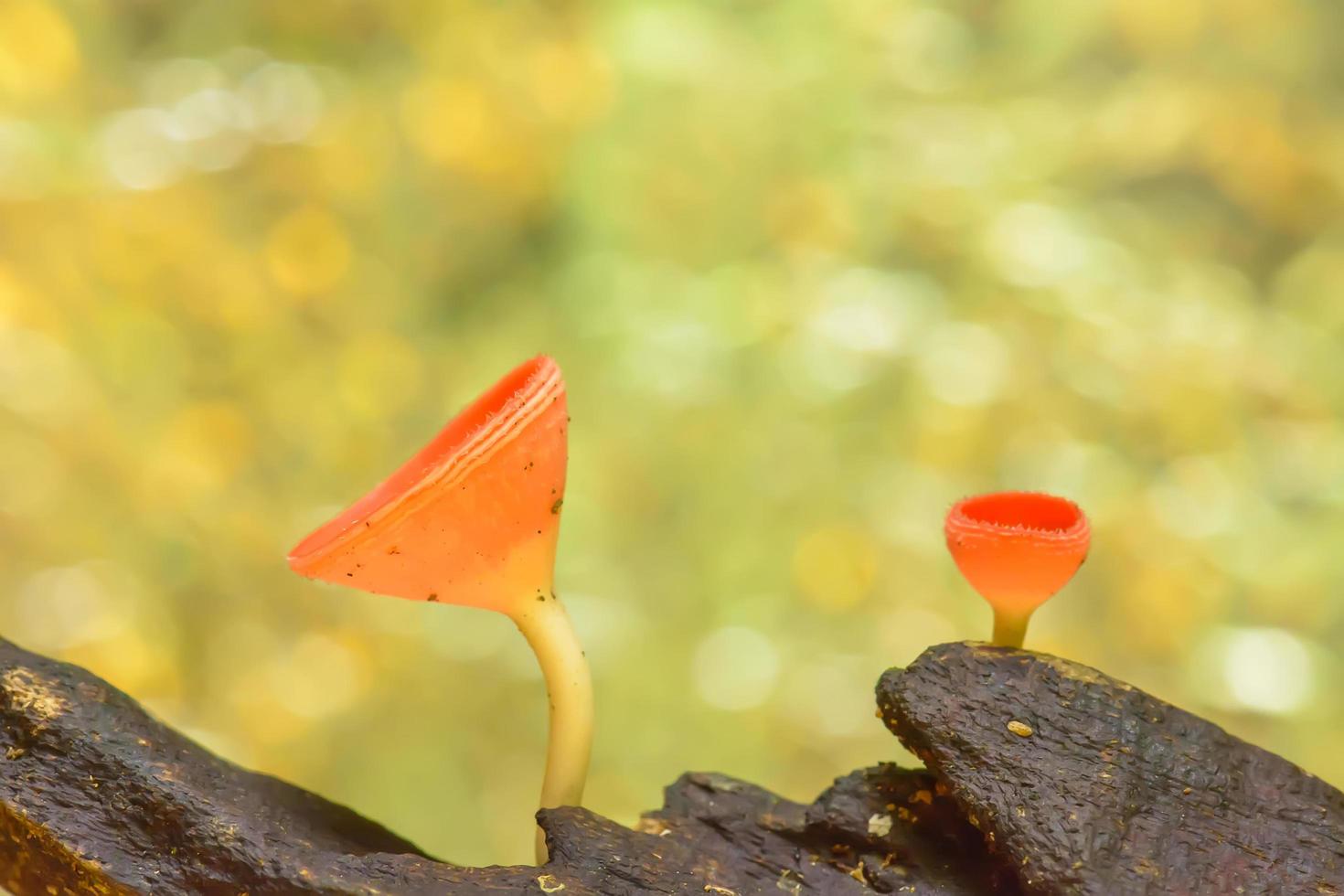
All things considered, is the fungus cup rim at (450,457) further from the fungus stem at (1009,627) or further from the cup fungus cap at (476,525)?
the fungus stem at (1009,627)

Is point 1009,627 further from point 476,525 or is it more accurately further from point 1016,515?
point 476,525

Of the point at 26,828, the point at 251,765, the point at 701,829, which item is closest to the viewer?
the point at 26,828

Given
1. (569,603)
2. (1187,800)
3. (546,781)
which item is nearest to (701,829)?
(546,781)

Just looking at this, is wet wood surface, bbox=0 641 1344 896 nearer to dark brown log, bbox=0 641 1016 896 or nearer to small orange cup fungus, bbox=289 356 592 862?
dark brown log, bbox=0 641 1016 896

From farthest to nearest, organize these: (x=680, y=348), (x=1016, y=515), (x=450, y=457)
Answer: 1. (x=680, y=348)
2. (x=1016, y=515)
3. (x=450, y=457)

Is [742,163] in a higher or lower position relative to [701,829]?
higher

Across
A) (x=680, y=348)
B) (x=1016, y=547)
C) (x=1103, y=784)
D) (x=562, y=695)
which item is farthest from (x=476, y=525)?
(x=680, y=348)

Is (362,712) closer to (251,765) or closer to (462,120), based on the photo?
(251,765)
